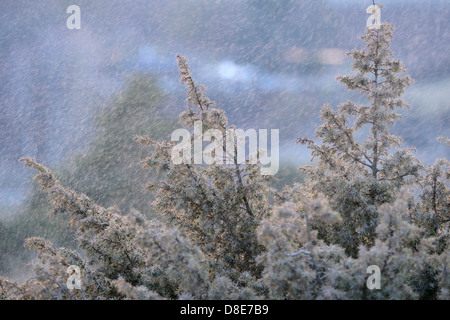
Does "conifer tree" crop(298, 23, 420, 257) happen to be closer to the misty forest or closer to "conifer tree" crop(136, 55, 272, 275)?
the misty forest

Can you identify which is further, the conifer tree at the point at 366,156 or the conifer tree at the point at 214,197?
the conifer tree at the point at 214,197

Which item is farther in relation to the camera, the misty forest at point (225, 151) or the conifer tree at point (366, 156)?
the conifer tree at point (366, 156)

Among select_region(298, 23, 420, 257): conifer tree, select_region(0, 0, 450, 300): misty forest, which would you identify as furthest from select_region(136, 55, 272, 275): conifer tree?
select_region(298, 23, 420, 257): conifer tree

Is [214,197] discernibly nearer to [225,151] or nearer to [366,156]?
[225,151]

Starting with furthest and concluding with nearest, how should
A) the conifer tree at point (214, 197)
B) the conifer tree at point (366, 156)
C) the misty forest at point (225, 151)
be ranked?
the conifer tree at point (214, 197), the conifer tree at point (366, 156), the misty forest at point (225, 151)

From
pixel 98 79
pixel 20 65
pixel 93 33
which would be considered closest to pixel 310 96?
Answer: pixel 98 79

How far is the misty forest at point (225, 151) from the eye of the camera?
6.62 m

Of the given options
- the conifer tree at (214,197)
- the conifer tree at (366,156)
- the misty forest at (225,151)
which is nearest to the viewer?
the misty forest at (225,151)

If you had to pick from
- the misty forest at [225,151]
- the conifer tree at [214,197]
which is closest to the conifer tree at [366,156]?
the misty forest at [225,151]

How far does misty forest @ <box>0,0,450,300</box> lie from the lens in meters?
6.62

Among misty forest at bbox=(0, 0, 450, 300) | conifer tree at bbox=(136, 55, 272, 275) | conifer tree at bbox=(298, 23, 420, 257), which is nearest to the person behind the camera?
misty forest at bbox=(0, 0, 450, 300)

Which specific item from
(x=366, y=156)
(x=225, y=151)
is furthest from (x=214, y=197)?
(x=366, y=156)

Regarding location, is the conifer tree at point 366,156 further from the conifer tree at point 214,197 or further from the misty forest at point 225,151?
the conifer tree at point 214,197
